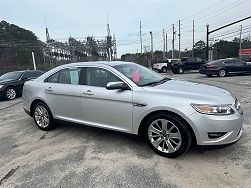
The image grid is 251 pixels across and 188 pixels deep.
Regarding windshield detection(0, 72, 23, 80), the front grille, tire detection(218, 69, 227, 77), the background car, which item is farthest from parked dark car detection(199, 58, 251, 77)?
the front grille

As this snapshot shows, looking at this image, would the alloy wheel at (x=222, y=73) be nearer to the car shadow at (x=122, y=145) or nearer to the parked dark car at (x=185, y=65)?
the parked dark car at (x=185, y=65)

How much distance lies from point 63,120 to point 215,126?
3058 mm

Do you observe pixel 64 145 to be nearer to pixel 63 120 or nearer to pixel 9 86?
pixel 63 120

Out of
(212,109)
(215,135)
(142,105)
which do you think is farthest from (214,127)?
(142,105)

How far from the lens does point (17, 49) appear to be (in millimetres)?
40344

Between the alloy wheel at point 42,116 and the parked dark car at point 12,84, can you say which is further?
the parked dark car at point 12,84

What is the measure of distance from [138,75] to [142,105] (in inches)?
33.2

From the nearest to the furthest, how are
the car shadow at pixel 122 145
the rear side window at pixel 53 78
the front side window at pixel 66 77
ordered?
the car shadow at pixel 122 145, the front side window at pixel 66 77, the rear side window at pixel 53 78

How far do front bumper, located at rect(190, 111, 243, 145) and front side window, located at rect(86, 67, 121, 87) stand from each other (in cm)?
156

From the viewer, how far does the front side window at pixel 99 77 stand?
4461 mm

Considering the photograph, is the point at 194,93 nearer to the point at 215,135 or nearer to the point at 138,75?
the point at 215,135

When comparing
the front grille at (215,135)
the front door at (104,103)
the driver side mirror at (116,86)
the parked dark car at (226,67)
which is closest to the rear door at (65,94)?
the front door at (104,103)

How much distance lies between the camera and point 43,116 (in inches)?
219

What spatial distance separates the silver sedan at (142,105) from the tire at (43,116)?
0.02 meters
